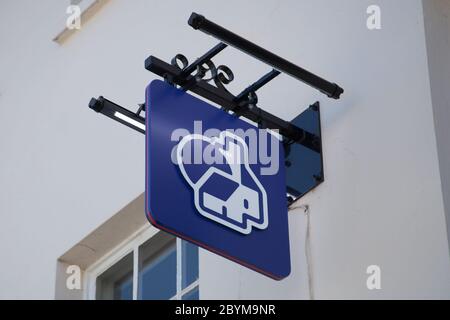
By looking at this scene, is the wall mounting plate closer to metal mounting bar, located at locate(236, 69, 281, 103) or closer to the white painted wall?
the white painted wall

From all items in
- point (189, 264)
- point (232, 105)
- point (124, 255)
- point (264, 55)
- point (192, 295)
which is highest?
point (264, 55)

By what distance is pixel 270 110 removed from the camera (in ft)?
21.7

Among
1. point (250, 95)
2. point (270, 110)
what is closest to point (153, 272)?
point (270, 110)

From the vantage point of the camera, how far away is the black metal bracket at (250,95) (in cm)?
571

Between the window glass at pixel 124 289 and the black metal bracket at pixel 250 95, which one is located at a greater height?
the black metal bracket at pixel 250 95

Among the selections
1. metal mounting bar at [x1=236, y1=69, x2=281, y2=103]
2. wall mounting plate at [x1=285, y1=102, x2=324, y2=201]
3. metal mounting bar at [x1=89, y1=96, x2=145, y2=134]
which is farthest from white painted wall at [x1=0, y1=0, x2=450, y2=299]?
metal mounting bar at [x1=89, y1=96, x2=145, y2=134]

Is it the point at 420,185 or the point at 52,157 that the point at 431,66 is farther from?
the point at 52,157

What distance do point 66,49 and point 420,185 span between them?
12.1 ft

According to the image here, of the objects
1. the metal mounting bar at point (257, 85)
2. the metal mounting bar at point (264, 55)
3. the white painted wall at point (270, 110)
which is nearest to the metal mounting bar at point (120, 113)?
the metal mounting bar at point (257, 85)

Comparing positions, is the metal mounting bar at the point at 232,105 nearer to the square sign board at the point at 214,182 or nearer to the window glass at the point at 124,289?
the square sign board at the point at 214,182

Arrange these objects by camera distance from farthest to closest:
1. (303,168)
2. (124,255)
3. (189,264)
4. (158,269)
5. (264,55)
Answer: (124,255), (158,269), (189,264), (303,168), (264,55)

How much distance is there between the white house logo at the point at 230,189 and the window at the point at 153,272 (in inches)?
51.2

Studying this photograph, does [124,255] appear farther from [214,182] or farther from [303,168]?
[214,182]

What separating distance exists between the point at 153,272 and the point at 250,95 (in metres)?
1.77
